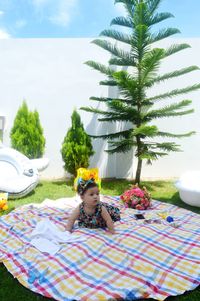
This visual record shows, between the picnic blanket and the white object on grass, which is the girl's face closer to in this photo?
the picnic blanket

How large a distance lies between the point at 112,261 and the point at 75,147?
405 cm

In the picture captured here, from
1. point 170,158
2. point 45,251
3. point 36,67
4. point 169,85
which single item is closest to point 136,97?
point 169,85

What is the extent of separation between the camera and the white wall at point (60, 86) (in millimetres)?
7398

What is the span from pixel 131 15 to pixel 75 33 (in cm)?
187

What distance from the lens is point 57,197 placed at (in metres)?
5.81

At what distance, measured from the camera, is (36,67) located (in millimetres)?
7441

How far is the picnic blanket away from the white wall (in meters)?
3.69

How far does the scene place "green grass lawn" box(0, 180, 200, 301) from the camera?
2.56 metres

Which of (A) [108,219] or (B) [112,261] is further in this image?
(A) [108,219]

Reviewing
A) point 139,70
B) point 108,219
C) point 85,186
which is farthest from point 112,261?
point 139,70

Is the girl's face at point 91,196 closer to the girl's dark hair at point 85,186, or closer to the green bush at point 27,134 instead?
the girl's dark hair at point 85,186

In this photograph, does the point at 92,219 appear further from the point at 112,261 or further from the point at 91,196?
the point at 112,261

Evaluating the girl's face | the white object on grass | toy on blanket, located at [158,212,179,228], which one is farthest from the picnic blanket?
the white object on grass

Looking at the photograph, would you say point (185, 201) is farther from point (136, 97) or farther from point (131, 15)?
point (131, 15)
